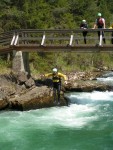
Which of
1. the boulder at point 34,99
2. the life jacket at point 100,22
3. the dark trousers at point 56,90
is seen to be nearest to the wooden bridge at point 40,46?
the life jacket at point 100,22

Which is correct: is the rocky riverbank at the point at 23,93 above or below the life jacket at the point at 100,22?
below

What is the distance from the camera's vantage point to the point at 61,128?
605 inches

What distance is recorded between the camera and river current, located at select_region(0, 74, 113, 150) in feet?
43.8

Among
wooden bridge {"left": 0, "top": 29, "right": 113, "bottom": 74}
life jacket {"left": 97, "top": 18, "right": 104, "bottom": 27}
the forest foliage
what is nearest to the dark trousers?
wooden bridge {"left": 0, "top": 29, "right": 113, "bottom": 74}

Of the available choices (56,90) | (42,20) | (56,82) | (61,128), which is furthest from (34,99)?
(42,20)

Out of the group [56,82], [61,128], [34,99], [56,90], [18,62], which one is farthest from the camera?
[18,62]

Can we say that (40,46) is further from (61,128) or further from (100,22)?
(61,128)

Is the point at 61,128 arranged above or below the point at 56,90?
below

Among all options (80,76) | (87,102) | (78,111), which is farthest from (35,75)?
(78,111)

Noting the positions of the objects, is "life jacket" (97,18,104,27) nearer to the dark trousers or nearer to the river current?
the dark trousers

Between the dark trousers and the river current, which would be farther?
the dark trousers

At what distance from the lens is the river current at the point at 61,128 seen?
43.8ft

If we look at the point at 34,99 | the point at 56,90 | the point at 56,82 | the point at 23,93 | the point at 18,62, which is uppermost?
the point at 18,62

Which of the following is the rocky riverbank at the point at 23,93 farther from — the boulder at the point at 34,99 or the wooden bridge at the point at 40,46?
the wooden bridge at the point at 40,46
